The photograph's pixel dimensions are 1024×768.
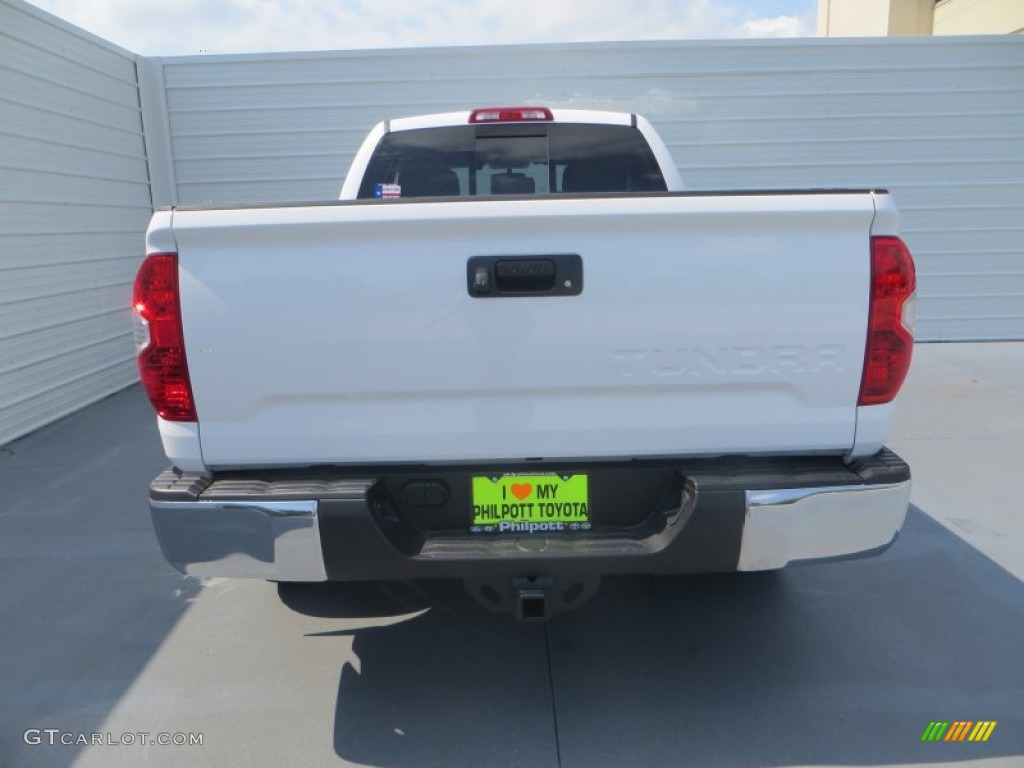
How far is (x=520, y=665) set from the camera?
3.09 metres

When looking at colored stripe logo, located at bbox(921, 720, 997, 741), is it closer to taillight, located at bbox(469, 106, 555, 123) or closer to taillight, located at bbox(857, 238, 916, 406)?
taillight, located at bbox(857, 238, 916, 406)

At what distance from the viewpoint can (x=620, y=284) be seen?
2348 mm

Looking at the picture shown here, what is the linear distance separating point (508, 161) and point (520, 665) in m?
2.56

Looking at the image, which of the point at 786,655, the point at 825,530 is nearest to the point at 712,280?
the point at 825,530

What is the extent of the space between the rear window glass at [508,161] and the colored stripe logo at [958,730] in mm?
2718

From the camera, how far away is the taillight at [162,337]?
2.34 m

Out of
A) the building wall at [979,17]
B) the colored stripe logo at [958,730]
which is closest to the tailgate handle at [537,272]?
the colored stripe logo at [958,730]

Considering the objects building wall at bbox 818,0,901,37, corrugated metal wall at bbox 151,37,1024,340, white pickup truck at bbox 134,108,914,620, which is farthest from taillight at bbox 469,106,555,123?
building wall at bbox 818,0,901,37

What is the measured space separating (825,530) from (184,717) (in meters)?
2.22

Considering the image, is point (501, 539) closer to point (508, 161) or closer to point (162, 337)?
point (162, 337)

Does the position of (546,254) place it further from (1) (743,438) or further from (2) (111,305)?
(2) (111,305)

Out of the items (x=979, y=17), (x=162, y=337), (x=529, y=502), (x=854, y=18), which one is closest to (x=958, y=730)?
(x=529, y=502)

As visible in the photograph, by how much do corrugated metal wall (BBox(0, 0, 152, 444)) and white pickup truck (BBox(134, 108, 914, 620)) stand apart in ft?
15.9

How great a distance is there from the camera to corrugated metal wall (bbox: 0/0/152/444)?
6336 mm
